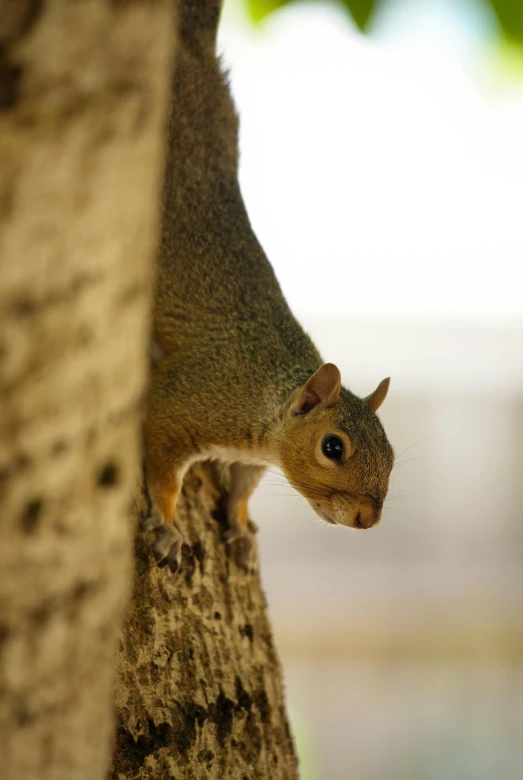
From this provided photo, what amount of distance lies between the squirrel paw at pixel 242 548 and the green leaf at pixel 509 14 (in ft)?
3.66

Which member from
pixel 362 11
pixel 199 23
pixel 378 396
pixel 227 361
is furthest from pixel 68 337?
pixel 199 23

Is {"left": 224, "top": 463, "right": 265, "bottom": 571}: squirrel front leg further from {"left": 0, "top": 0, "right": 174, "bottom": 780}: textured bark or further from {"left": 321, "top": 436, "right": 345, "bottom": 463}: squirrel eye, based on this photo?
{"left": 0, "top": 0, "right": 174, "bottom": 780}: textured bark

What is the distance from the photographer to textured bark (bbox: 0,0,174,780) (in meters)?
0.60

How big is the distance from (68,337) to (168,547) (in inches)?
46.7

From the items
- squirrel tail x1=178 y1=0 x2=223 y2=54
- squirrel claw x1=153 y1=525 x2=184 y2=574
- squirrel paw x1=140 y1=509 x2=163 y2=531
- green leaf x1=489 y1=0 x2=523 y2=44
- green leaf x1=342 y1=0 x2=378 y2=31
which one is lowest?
squirrel claw x1=153 y1=525 x2=184 y2=574

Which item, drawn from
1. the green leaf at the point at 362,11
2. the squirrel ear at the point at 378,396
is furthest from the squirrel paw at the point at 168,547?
the green leaf at the point at 362,11

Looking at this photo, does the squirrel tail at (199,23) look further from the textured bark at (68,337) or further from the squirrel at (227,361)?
the textured bark at (68,337)

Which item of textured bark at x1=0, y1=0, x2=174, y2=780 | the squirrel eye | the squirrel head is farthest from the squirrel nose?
textured bark at x1=0, y1=0, x2=174, y2=780

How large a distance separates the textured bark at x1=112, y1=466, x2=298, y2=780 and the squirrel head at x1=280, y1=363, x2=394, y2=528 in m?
0.23

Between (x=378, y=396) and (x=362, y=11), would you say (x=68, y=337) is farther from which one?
(x=378, y=396)

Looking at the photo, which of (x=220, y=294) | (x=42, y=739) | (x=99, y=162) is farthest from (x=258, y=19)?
(x=42, y=739)

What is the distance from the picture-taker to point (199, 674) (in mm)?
1698

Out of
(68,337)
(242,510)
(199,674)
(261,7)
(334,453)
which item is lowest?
(199,674)

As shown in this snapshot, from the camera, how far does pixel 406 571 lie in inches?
270
